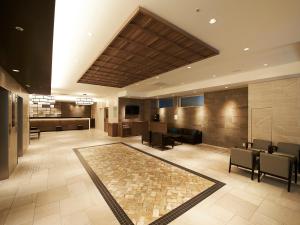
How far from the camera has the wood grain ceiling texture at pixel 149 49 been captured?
96.1 inches

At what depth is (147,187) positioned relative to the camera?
3273mm

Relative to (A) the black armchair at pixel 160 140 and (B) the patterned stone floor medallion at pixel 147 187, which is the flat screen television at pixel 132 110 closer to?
(A) the black armchair at pixel 160 140

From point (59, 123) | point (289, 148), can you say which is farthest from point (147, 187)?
point (59, 123)

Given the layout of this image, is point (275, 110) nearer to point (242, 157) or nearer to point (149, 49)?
point (242, 157)

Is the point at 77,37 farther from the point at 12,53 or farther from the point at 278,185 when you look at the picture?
the point at 278,185

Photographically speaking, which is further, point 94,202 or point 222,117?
point 222,117

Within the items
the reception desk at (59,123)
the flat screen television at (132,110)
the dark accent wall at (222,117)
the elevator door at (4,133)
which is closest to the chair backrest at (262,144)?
the dark accent wall at (222,117)

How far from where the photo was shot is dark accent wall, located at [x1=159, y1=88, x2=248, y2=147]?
642 centimetres

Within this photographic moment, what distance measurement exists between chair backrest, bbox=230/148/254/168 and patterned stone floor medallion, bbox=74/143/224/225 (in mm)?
981

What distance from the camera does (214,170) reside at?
170 inches

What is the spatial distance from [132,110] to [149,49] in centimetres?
803

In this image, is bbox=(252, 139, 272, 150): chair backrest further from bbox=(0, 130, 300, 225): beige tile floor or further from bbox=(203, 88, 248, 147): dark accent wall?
bbox=(0, 130, 300, 225): beige tile floor

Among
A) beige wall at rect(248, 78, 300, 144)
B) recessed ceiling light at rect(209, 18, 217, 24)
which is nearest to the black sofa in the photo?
beige wall at rect(248, 78, 300, 144)

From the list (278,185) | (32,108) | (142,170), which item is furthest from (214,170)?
(32,108)
